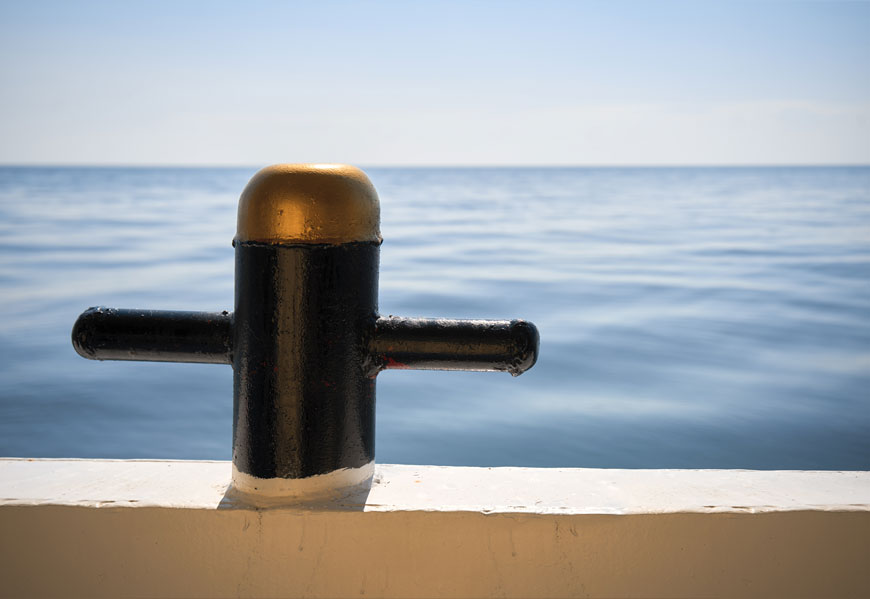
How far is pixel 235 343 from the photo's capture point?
0.83 m

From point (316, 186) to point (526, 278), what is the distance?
348 inches

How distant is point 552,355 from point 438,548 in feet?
17.3

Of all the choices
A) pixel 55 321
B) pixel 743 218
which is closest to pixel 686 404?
pixel 55 321

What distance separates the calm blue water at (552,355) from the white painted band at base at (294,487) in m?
3.26

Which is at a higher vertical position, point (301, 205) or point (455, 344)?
point (301, 205)

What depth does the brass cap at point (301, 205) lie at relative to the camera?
30.7 inches

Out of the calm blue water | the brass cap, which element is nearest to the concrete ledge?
the brass cap

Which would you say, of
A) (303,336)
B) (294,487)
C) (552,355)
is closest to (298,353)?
(303,336)

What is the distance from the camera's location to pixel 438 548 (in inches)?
29.9

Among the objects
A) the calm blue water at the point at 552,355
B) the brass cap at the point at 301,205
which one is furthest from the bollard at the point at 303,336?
the calm blue water at the point at 552,355

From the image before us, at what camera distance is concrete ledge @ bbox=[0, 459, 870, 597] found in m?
0.75

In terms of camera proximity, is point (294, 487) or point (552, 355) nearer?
point (294, 487)

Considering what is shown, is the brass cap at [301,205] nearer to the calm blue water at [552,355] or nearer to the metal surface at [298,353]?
the metal surface at [298,353]

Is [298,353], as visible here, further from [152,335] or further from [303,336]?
[152,335]
